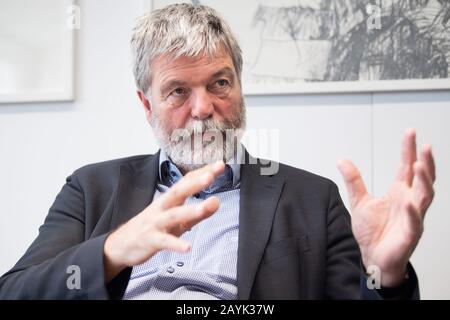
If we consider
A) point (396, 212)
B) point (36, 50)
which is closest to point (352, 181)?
point (396, 212)

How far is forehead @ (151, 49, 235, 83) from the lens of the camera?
0.94 m

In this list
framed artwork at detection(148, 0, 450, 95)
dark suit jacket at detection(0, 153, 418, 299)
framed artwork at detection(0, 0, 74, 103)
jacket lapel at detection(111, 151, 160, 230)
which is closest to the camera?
dark suit jacket at detection(0, 153, 418, 299)

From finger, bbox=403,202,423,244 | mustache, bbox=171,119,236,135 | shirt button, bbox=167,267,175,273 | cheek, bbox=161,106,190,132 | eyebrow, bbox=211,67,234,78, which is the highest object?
eyebrow, bbox=211,67,234,78

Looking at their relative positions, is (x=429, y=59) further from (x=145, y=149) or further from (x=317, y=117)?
(x=145, y=149)

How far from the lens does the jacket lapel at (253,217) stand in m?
0.83

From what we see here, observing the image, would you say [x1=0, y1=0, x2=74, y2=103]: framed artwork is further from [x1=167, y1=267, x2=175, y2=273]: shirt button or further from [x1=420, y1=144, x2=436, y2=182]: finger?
[x1=420, y1=144, x2=436, y2=182]: finger

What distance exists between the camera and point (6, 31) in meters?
1.49

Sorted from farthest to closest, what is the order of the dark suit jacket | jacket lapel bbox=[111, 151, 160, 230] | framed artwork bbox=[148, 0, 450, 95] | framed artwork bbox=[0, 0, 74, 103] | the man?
framed artwork bbox=[0, 0, 74, 103] < framed artwork bbox=[148, 0, 450, 95] < jacket lapel bbox=[111, 151, 160, 230] < the dark suit jacket < the man

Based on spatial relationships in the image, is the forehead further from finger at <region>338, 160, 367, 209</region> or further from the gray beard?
finger at <region>338, 160, 367, 209</region>

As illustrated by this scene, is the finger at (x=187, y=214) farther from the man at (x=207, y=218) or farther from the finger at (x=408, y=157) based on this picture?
the finger at (x=408, y=157)

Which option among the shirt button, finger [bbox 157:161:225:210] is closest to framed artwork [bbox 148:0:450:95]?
the shirt button

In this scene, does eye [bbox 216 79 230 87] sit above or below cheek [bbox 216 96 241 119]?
above

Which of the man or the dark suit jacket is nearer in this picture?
the man
